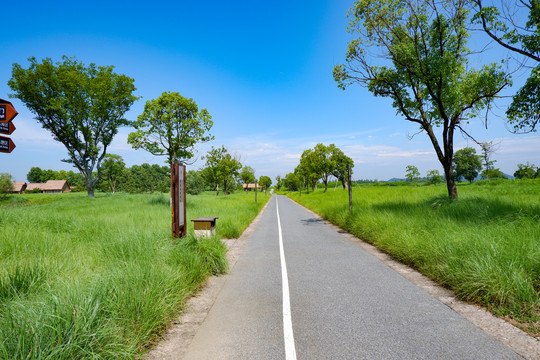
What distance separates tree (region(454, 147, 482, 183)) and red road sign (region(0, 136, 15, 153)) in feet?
329

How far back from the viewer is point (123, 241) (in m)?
5.21

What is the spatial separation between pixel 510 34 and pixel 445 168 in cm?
581

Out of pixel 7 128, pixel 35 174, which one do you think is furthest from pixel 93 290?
pixel 35 174

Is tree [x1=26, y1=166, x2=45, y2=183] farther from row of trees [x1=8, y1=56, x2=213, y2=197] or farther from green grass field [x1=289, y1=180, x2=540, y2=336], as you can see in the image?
green grass field [x1=289, y1=180, x2=540, y2=336]

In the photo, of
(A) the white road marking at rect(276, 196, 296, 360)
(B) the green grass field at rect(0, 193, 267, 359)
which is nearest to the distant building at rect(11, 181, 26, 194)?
(B) the green grass field at rect(0, 193, 267, 359)

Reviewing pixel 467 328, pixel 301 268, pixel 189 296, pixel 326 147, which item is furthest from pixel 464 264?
pixel 326 147

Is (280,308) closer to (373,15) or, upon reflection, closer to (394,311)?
(394,311)

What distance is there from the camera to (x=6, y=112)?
4578 millimetres

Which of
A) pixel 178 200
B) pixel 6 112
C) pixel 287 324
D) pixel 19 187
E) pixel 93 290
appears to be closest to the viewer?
pixel 93 290

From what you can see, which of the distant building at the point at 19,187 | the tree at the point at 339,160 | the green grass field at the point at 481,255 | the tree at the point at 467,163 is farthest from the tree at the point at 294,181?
the distant building at the point at 19,187

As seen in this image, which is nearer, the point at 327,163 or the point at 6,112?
the point at 6,112

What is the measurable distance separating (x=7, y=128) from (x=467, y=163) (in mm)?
102809

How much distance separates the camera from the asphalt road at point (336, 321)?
8.37 feet

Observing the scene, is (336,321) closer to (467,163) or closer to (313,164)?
(313,164)
